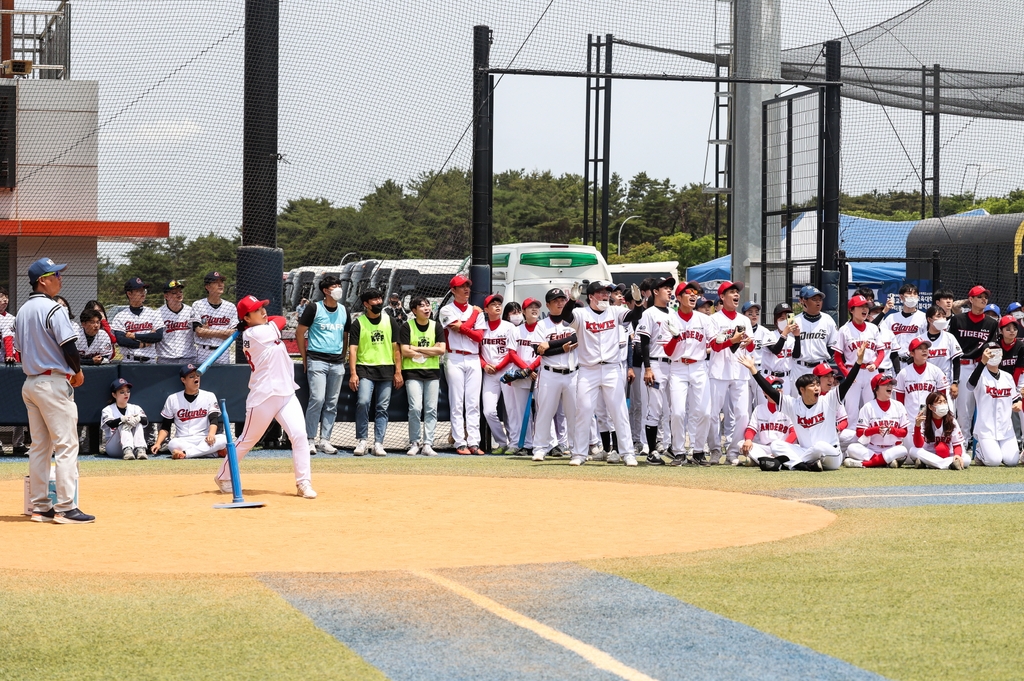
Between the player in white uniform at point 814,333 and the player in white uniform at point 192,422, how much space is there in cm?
735

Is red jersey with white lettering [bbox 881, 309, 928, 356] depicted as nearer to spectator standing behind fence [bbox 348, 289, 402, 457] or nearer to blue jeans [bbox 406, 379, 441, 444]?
blue jeans [bbox 406, 379, 441, 444]

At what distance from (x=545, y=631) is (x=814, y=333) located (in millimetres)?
10096

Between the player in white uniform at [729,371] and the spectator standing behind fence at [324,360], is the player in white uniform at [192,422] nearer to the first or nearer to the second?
the spectator standing behind fence at [324,360]

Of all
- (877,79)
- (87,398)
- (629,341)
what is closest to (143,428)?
(87,398)

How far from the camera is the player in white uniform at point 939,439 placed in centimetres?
1348

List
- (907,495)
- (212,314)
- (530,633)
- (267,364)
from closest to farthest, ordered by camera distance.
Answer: (530,633) < (267,364) < (907,495) < (212,314)

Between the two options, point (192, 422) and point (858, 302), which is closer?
point (192, 422)

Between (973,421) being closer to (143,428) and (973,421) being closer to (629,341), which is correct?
(629,341)

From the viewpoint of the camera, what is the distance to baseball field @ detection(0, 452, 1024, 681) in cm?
502

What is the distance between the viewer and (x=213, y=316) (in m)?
14.7

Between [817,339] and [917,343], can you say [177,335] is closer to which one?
[817,339]

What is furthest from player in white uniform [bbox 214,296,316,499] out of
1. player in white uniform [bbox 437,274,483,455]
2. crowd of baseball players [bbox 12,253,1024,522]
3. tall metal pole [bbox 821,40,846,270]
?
tall metal pole [bbox 821,40,846,270]

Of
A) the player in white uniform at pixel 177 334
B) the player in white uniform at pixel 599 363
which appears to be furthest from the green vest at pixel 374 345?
the player in white uniform at pixel 599 363

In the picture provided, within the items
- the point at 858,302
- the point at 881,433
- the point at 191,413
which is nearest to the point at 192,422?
the point at 191,413
